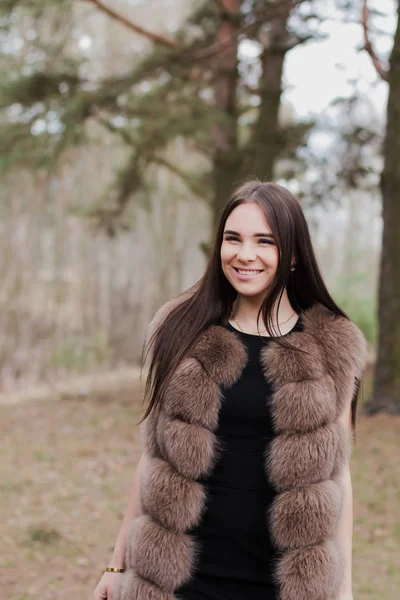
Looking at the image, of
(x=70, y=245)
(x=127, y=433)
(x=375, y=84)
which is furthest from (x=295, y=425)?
(x=70, y=245)

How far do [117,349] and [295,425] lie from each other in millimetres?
16611

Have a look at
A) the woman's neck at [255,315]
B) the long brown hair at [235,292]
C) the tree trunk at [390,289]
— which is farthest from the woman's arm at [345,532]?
the tree trunk at [390,289]

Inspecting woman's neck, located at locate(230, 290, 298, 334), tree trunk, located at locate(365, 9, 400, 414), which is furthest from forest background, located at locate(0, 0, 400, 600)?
woman's neck, located at locate(230, 290, 298, 334)

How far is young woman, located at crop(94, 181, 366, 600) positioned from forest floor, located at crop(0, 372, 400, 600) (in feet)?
8.86

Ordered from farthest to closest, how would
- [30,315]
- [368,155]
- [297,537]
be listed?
1. [30,315]
2. [368,155]
3. [297,537]

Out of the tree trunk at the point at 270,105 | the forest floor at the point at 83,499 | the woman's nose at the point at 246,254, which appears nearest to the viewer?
the woman's nose at the point at 246,254

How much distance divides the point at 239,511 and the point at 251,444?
0.18 meters

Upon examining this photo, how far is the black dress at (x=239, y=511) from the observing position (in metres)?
1.97

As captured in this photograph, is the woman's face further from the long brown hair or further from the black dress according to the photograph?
the black dress

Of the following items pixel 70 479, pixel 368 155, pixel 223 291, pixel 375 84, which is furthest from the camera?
pixel 368 155

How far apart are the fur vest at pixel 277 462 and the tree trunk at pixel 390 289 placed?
6947 mm

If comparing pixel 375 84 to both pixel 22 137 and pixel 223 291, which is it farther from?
pixel 223 291

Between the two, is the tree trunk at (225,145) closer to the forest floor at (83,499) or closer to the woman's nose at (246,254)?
the forest floor at (83,499)

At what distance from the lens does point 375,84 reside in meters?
8.57
